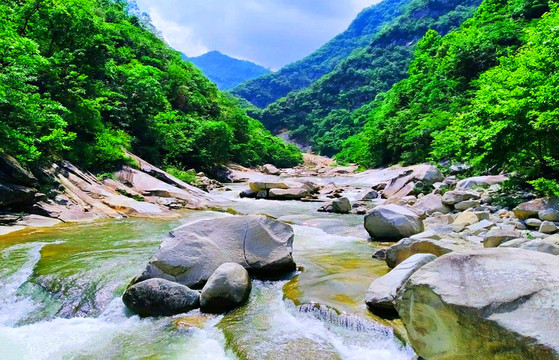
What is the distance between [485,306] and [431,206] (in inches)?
456

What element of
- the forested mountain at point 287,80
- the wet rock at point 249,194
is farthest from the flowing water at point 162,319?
the forested mountain at point 287,80

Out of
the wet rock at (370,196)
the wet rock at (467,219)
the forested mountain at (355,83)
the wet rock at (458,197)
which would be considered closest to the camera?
the wet rock at (467,219)

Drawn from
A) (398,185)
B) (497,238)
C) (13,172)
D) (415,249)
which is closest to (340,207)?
(398,185)

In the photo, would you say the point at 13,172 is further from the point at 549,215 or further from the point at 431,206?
the point at 549,215

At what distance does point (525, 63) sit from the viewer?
11688 millimetres

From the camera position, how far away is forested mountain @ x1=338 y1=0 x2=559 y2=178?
10977 mm

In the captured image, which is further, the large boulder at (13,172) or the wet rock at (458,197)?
the wet rock at (458,197)

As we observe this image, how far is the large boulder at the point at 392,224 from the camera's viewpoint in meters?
10.8

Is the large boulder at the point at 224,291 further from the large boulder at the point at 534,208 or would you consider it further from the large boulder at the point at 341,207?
the large boulder at the point at 341,207

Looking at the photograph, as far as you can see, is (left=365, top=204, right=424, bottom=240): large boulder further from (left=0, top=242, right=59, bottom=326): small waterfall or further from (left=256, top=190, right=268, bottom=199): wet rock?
(left=256, top=190, right=268, bottom=199): wet rock

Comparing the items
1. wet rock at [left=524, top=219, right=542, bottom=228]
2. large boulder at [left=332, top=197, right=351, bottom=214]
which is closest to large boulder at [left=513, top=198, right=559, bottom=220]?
wet rock at [left=524, top=219, right=542, bottom=228]

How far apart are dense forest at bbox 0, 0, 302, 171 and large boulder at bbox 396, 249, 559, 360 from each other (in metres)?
12.7

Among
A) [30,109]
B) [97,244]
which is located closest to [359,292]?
[97,244]

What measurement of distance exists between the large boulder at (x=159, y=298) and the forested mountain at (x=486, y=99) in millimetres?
10303
